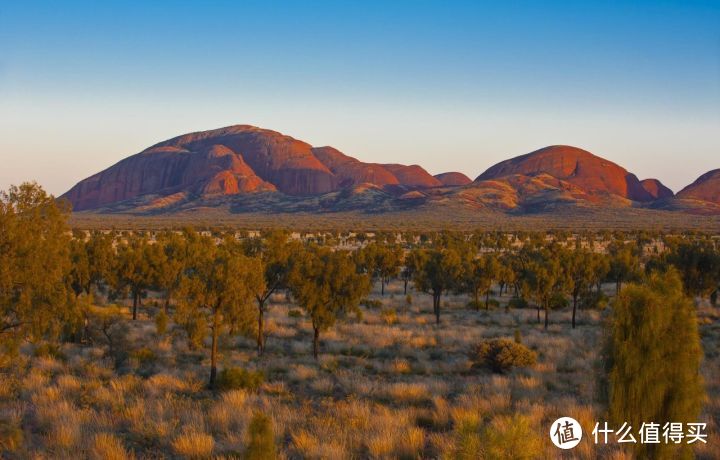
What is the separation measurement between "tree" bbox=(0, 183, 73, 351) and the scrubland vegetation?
0.04 metres

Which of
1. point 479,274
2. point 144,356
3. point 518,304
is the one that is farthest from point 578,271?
point 144,356

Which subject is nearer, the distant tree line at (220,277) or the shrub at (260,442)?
the shrub at (260,442)

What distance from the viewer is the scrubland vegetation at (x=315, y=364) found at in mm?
9945

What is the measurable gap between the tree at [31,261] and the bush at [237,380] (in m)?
4.84

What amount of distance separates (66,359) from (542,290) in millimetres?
22357

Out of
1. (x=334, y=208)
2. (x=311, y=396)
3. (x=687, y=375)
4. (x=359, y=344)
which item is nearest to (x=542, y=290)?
(x=359, y=344)

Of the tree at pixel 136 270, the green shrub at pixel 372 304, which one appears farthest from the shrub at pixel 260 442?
the green shrub at pixel 372 304

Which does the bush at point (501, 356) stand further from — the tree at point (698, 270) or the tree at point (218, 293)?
the tree at point (698, 270)

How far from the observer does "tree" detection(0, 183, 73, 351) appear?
13.0m

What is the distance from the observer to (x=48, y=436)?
11.6 meters

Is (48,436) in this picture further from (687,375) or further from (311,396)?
(687,375)

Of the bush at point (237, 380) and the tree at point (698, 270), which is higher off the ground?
the tree at point (698, 270)

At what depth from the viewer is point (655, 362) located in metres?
9.76

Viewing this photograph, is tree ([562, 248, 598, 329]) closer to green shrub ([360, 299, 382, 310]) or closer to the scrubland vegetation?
the scrubland vegetation
